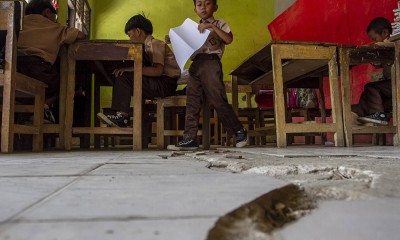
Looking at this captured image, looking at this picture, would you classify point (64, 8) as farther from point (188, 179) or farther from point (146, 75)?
point (188, 179)

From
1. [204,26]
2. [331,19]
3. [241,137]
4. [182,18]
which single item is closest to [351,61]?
[241,137]

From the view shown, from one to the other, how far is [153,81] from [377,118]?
189cm

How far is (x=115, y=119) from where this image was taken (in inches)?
109

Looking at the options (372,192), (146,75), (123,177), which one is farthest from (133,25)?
(372,192)

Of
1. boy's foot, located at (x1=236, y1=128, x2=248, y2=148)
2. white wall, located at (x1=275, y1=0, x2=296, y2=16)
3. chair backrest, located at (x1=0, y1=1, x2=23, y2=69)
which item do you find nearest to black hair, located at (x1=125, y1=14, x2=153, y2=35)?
chair backrest, located at (x1=0, y1=1, x2=23, y2=69)

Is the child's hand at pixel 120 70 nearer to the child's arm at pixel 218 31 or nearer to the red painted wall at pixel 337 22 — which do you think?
the child's arm at pixel 218 31

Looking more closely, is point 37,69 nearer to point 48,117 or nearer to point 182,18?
point 48,117

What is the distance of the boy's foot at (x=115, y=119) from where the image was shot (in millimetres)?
2756

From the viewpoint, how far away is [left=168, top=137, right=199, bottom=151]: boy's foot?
256 cm

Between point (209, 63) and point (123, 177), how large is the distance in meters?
1.92

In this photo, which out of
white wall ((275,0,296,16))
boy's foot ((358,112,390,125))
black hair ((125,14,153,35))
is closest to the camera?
boy's foot ((358,112,390,125))

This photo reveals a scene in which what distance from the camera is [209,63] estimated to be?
2.62m

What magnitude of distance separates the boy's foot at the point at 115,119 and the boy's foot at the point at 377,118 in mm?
1943

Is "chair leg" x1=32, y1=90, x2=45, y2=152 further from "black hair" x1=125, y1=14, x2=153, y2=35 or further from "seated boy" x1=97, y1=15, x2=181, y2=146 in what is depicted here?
"black hair" x1=125, y1=14, x2=153, y2=35
